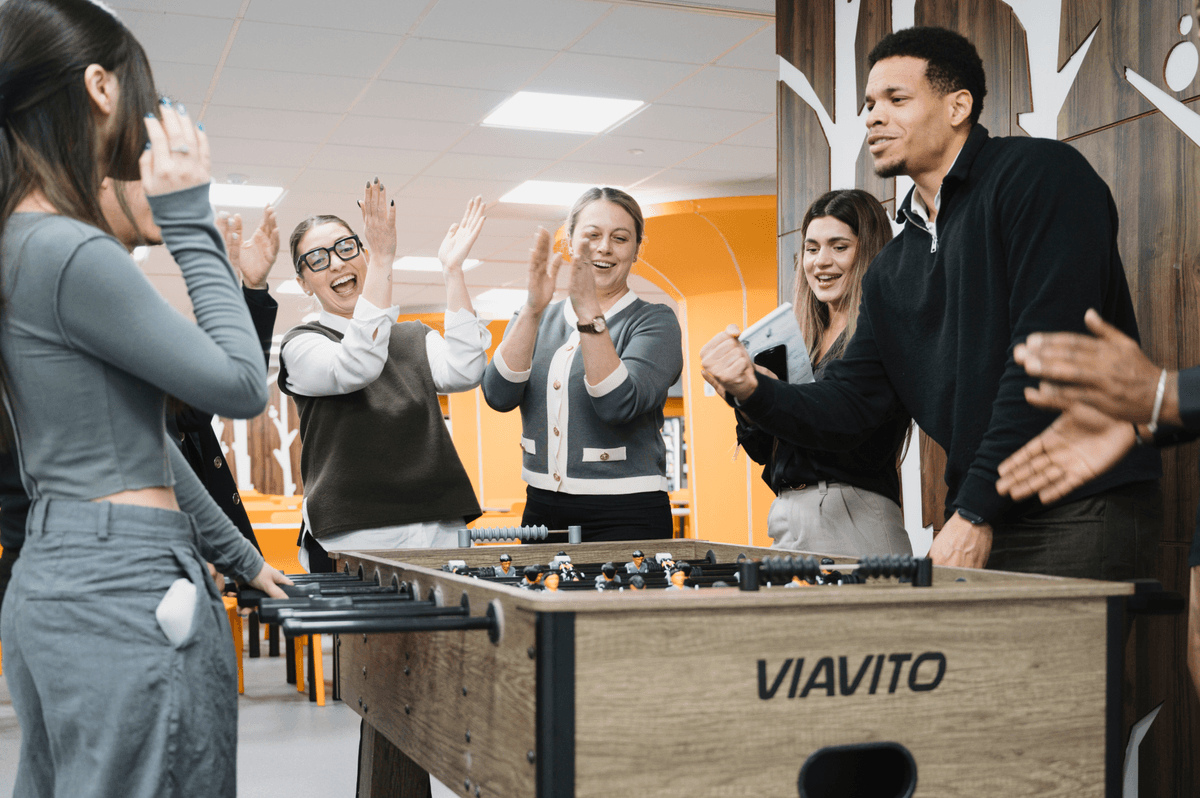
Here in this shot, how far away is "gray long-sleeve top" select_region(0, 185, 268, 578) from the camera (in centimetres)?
116

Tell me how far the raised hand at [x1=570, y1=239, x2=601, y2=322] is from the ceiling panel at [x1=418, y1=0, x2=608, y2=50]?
2202mm

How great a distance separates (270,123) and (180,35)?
1.24 meters

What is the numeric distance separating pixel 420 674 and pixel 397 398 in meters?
1.23

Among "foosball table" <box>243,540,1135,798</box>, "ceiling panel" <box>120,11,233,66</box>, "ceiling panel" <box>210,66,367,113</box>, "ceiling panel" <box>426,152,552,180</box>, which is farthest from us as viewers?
"ceiling panel" <box>426,152,552,180</box>

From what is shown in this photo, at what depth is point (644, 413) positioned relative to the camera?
9.14 feet

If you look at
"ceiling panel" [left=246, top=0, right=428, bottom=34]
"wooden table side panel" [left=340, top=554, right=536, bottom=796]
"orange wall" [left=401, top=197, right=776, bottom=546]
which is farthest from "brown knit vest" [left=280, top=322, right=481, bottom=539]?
"orange wall" [left=401, top=197, right=776, bottom=546]

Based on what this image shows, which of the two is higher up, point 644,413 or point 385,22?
point 385,22

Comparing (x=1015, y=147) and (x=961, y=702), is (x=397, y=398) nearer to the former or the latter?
(x=1015, y=147)

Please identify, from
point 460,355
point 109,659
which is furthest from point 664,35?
point 109,659

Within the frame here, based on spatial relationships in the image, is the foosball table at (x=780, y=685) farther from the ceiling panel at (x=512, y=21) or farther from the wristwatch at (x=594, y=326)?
the ceiling panel at (x=512, y=21)

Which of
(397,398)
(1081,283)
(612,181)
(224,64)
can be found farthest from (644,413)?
(612,181)

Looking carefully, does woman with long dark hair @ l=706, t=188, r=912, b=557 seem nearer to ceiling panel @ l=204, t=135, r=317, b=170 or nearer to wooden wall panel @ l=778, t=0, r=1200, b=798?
wooden wall panel @ l=778, t=0, r=1200, b=798

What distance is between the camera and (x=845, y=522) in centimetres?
238

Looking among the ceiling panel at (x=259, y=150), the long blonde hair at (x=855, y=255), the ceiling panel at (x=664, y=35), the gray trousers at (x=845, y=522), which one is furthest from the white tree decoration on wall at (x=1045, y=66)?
the ceiling panel at (x=259, y=150)
